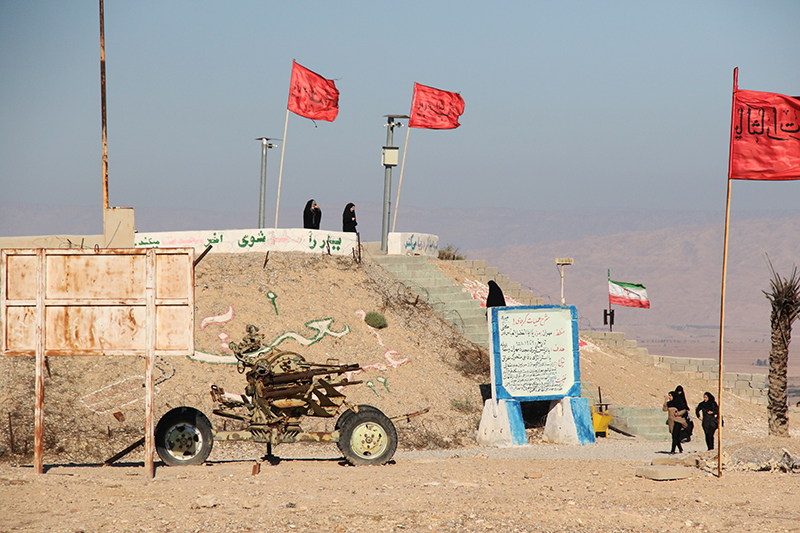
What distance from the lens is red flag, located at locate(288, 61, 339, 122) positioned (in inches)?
1109

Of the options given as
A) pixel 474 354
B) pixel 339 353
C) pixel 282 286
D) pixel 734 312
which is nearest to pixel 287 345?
pixel 339 353

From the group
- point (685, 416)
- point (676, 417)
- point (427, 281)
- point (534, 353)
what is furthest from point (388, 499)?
point (427, 281)

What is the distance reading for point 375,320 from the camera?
72.7ft

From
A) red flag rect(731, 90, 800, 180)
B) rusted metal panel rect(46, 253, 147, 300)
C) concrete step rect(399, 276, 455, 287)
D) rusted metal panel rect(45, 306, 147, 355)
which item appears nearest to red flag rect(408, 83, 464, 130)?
concrete step rect(399, 276, 455, 287)

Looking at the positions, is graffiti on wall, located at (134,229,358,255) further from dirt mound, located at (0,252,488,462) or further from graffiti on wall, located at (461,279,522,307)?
graffiti on wall, located at (461,279,522,307)

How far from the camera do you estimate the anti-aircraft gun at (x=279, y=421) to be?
12.4 meters

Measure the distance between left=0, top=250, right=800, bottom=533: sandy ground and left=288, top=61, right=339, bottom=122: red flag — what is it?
5882mm

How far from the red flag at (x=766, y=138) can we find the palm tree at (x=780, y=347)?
4.84 meters

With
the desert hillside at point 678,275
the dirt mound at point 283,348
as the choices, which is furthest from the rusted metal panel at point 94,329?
the desert hillside at point 678,275

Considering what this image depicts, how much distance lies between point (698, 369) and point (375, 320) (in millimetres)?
12160

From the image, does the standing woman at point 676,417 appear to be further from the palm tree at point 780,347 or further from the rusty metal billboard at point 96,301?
the rusty metal billboard at point 96,301

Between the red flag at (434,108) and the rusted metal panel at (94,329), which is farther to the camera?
the red flag at (434,108)

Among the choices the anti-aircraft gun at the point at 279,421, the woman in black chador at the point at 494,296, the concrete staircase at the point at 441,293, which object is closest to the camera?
the anti-aircraft gun at the point at 279,421

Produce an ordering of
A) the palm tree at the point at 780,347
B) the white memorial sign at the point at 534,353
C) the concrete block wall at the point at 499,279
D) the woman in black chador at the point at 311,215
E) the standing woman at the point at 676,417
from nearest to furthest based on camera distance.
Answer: the standing woman at the point at 676,417 < the palm tree at the point at 780,347 < the white memorial sign at the point at 534,353 < the woman in black chador at the point at 311,215 < the concrete block wall at the point at 499,279
